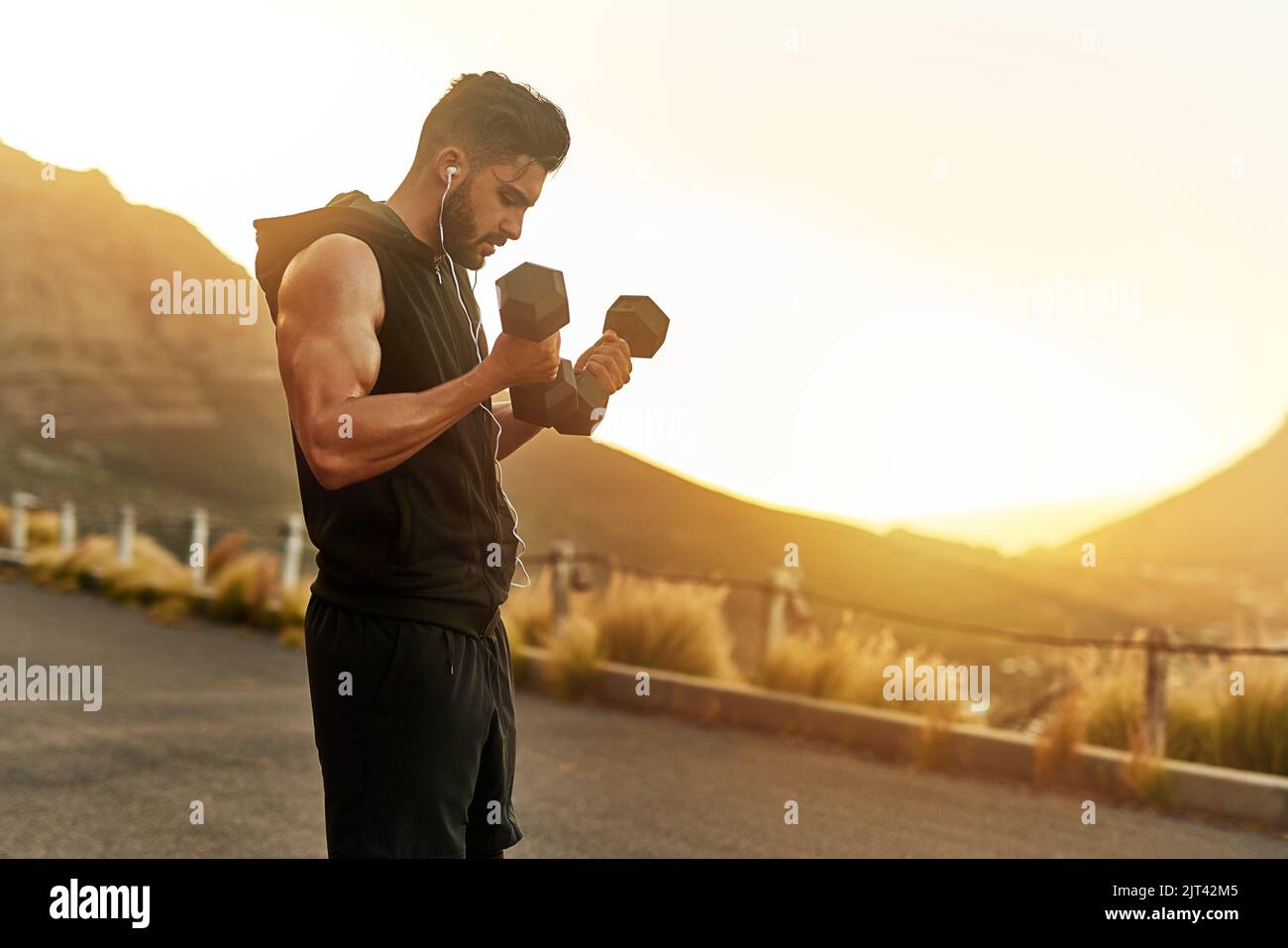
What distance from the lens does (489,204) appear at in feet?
8.16

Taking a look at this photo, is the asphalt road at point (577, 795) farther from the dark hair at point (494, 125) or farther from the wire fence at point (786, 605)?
the dark hair at point (494, 125)

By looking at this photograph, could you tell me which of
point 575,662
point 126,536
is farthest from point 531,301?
point 126,536

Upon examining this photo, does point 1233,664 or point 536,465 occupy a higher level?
point 536,465

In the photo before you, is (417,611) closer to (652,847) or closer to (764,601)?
(652,847)

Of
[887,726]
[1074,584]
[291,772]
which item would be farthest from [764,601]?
[1074,584]

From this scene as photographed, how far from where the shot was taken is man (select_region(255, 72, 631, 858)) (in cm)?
221

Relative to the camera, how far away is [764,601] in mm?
10695

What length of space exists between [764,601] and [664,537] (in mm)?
97207

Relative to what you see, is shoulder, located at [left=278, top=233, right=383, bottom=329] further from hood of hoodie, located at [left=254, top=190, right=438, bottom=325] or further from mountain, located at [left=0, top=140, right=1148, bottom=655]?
mountain, located at [left=0, top=140, right=1148, bottom=655]

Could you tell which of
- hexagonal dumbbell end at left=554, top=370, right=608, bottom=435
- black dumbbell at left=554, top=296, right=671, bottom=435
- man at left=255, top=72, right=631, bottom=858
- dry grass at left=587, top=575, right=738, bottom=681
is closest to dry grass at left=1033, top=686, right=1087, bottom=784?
dry grass at left=587, top=575, right=738, bottom=681

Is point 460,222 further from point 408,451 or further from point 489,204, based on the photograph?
point 408,451

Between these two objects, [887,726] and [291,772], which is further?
[887,726]

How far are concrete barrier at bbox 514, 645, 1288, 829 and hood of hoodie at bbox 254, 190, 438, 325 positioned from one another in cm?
668
